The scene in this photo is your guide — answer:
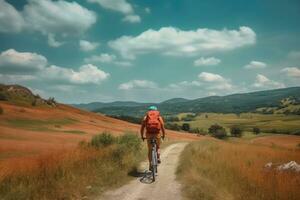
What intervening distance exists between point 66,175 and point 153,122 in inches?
142

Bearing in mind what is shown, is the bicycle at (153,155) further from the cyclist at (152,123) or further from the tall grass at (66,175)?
the tall grass at (66,175)

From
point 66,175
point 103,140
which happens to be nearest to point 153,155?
point 66,175

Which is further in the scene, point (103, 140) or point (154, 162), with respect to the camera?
point (103, 140)

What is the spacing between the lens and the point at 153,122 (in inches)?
534

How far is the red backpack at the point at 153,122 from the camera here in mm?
13562

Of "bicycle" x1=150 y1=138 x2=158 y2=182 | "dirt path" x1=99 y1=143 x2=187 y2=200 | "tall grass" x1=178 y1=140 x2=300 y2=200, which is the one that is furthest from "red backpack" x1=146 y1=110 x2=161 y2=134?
"tall grass" x1=178 y1=140 x2=300 y2=200

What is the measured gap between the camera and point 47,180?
1097 cm

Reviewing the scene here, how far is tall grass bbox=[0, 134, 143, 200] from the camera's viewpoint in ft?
32.8

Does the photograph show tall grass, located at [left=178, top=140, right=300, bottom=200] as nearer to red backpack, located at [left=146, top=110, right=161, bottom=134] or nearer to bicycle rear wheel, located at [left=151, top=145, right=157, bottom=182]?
bicycle rear wheel, located at [left=151, top=145, right=157, bottom=182]

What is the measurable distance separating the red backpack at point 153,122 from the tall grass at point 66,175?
198cm

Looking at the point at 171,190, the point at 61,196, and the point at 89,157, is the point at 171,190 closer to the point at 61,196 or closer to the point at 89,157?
the point at 61,196

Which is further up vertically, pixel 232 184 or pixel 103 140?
pixel 103 140

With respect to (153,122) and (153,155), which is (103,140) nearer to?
(153,155)

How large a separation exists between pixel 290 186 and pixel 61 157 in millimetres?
8145
